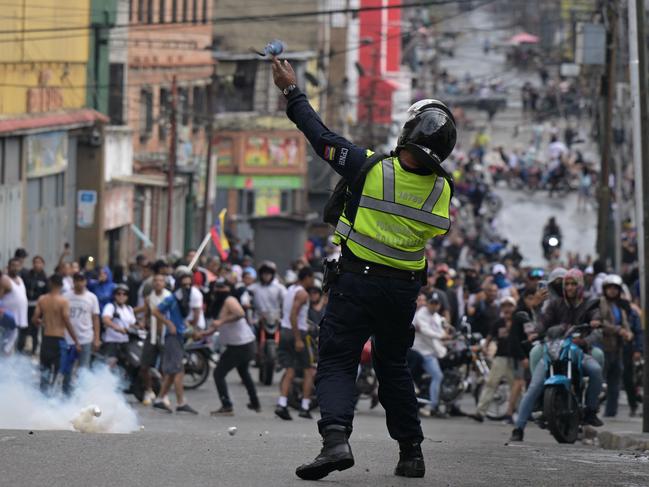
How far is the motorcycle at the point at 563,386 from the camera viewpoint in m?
15.3

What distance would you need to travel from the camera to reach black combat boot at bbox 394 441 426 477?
344 inches

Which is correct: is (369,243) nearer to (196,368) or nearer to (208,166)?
(196,368)

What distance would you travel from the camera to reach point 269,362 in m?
24.1

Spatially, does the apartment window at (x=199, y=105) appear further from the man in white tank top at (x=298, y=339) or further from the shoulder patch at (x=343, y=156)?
the shoulder patch at (x=343, y=156)

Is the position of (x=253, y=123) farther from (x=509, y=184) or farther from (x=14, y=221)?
(x=14, y=221)

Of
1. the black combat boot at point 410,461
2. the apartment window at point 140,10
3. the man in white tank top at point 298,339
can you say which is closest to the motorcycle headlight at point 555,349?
the man in white tank top at point 298,339

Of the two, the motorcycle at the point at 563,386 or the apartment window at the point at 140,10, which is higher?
the apartment window at the point at 140,10

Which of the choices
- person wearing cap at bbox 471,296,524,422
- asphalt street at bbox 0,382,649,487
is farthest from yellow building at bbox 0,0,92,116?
asphalt street at bbox 0,382,649,487

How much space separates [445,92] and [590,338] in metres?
93.1

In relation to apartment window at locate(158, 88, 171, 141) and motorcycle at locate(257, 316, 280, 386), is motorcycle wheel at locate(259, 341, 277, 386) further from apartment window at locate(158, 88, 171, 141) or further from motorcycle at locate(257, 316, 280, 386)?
apartment window at locate(158, 88, 171, 141)

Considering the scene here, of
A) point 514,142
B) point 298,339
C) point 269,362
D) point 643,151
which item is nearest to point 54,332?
point 298,339

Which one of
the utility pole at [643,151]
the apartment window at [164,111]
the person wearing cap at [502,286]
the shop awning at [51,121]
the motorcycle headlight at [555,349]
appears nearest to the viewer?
the motorcycle headlight at [555,349]

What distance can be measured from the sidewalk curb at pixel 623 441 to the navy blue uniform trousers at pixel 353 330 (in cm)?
584

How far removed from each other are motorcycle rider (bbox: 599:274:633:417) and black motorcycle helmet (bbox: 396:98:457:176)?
11.1m
